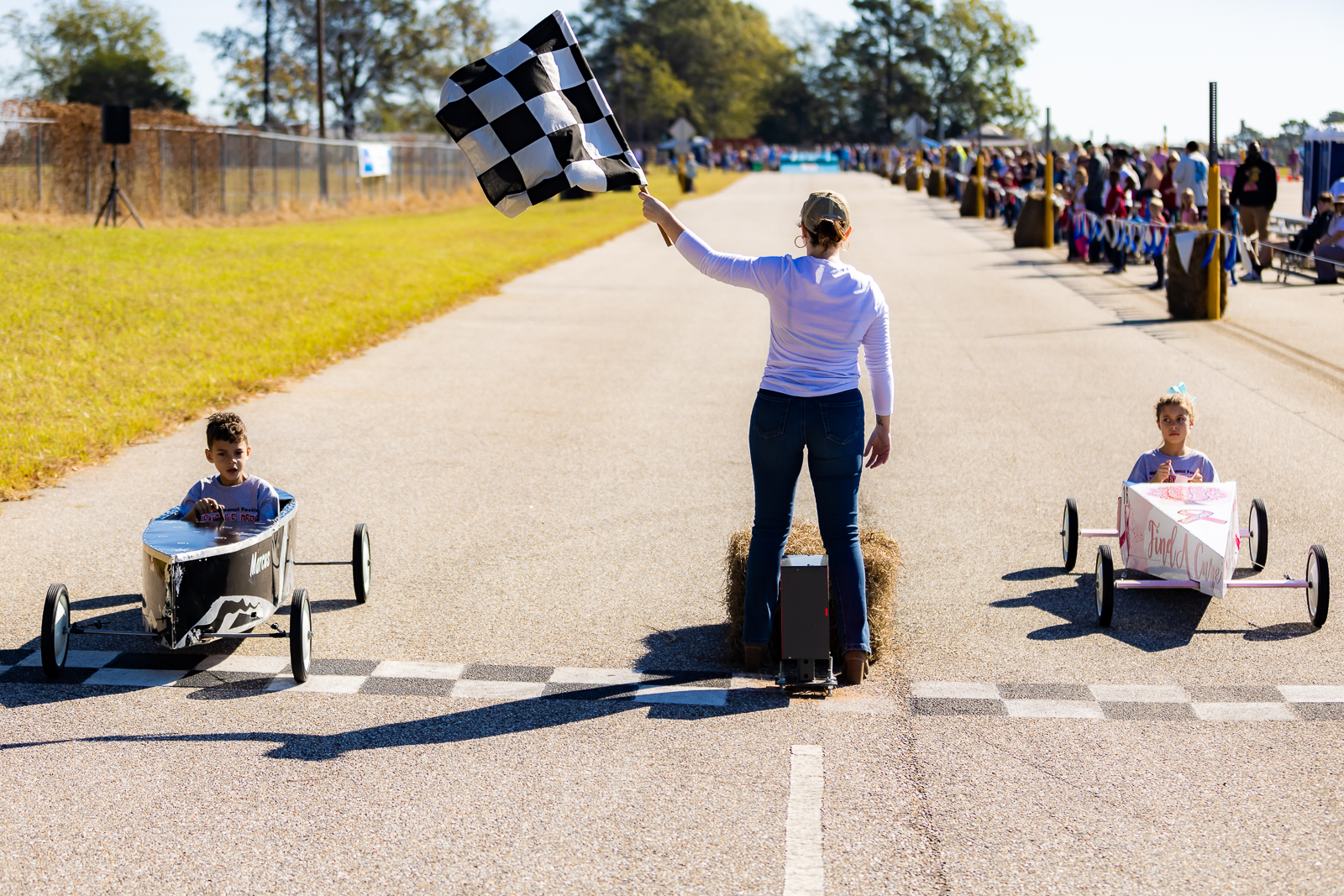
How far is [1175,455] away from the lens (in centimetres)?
675

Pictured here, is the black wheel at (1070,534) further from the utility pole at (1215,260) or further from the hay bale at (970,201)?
the hay bale at (970,201)

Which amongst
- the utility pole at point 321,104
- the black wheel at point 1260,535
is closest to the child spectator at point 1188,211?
the black wheel at point 1260,535

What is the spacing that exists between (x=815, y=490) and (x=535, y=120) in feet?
6.20

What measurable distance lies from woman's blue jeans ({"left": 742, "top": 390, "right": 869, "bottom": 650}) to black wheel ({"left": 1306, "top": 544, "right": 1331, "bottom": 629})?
7.10ft

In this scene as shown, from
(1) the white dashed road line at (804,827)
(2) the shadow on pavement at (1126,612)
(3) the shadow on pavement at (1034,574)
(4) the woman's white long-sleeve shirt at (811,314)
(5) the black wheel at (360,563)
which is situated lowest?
(1) the white dashed road line at (804,827)

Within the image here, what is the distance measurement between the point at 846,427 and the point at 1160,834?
5.85 ft

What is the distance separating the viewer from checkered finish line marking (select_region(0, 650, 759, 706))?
535 cm

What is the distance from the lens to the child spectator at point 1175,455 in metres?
6.59

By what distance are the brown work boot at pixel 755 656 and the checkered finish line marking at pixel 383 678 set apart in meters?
0.08

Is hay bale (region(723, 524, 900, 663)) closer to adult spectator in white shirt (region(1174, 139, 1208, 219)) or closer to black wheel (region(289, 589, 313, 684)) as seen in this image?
black wheel (region(289, 589, 313, 684))

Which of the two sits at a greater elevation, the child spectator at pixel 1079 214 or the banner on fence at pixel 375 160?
the banner on fence at pixel 375 160

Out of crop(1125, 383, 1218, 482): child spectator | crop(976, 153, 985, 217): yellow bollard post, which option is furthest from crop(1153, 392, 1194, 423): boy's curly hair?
crop(976, 153, 985, 217): yellow bollard post

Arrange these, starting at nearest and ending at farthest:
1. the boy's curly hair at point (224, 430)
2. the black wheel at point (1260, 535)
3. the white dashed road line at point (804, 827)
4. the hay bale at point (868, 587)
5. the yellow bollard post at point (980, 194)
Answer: the white dashed road line at point (804, 827)
the hay bale at point (868, 587)
the boy's curly hair at point (224, 430)
the black wheel at point (1260, 535)
the yellow bollard post at point (980, 194)

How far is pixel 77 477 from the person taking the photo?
29.4 ft
